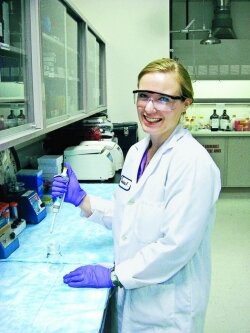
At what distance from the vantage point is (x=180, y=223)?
1.13 metres

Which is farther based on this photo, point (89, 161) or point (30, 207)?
point (89, 161)

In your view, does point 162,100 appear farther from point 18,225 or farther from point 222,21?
point 222,21

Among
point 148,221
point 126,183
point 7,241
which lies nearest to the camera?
point 148,221

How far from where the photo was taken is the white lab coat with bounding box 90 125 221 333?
1140mm

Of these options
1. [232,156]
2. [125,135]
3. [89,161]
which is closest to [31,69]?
[89,161]

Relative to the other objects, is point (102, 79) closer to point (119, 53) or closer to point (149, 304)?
point (119, 53)

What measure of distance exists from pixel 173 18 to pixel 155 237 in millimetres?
5137

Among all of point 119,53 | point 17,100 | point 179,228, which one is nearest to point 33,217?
point 17,100

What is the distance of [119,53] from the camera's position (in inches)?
183

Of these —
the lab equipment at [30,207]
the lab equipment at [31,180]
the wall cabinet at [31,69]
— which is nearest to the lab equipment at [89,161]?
the wall cabinet at [31,69]

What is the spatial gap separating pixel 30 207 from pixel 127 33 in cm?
338

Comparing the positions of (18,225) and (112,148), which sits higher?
(112,148)

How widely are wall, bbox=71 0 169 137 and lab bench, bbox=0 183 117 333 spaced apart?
10.4 ft

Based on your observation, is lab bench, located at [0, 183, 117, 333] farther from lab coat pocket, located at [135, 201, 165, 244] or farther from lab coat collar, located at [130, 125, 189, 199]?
lab coat collar, located at [130, 125, 189, 199]
